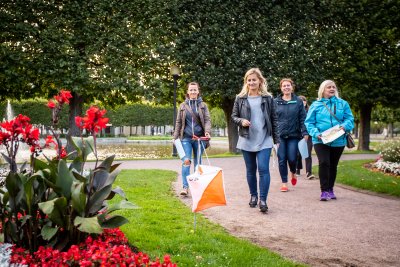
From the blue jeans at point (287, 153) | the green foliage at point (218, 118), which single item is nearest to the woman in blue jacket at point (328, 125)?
the blue jeans at point (287, 153)

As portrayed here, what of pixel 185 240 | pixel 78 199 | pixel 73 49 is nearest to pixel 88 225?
pixel 78 199

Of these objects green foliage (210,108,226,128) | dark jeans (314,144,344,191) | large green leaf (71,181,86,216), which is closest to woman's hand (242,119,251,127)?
dark jeans (314,144,344,191)

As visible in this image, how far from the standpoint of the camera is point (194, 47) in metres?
19.8

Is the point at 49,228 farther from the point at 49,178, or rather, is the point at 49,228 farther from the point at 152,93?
the point at 152,93

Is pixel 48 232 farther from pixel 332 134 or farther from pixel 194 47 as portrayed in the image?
pixel 194 47

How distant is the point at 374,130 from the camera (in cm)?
9544

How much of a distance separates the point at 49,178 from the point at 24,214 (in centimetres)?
49

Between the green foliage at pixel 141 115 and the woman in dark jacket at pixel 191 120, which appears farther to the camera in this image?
the green foliage at pixel 141 115

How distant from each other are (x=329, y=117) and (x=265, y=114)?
1.73m

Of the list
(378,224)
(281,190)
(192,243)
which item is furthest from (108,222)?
(281,190)

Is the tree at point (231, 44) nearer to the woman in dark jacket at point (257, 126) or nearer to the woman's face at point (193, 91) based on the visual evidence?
the woman's face at point (193, 91)

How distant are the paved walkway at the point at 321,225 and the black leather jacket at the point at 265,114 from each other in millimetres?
1330

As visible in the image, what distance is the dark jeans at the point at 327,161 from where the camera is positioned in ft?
26.0

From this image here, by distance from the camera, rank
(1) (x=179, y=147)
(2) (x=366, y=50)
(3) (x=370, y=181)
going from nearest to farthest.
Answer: (1) (x=179, y=147), (3) (x=370, y=181), (2) (x=366, y=50)
